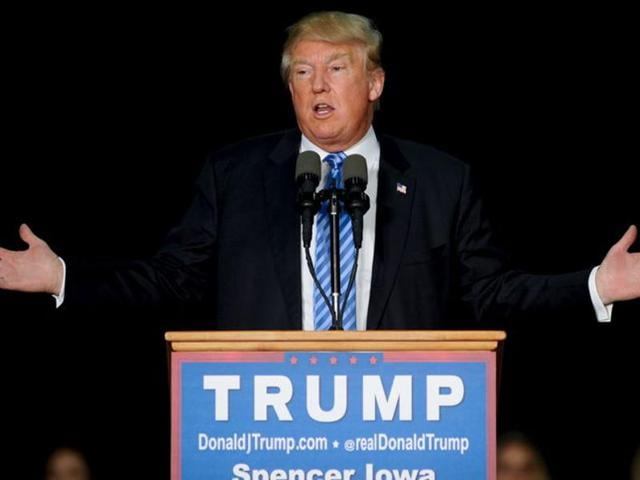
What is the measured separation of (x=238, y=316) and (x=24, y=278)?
55 centimetres

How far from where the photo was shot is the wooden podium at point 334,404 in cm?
250

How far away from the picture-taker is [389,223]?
3.28m

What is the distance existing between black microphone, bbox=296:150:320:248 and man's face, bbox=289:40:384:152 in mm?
502

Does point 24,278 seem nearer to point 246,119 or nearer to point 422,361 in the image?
point 422,361

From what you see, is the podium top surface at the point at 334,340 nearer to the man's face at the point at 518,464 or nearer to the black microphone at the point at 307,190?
the black microphone at the point at 307,190

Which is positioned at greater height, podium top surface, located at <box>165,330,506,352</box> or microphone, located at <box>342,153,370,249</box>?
microphone, located at <box>342,153,370,249</box>

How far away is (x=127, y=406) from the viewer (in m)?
4.90

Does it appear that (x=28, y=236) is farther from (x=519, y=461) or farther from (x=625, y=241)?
(x=519, y=461)

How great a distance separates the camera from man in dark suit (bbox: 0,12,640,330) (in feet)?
10.5

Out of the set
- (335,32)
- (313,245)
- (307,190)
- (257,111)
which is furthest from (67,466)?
(307,190)

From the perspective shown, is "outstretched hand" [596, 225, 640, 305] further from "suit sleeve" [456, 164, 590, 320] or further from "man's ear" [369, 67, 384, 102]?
"man's ear" [369, 67, 384, 102]

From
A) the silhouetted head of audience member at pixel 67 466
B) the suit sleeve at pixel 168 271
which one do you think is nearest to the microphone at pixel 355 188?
the suit sleeve at pixel 168 271

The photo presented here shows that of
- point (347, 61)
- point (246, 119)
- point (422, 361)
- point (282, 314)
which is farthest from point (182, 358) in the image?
point (246, 119)

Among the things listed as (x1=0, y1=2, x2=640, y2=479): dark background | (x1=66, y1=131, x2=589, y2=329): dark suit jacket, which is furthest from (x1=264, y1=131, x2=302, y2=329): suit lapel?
(x1=0, y1=2, x2=640, y2=479): dark background
